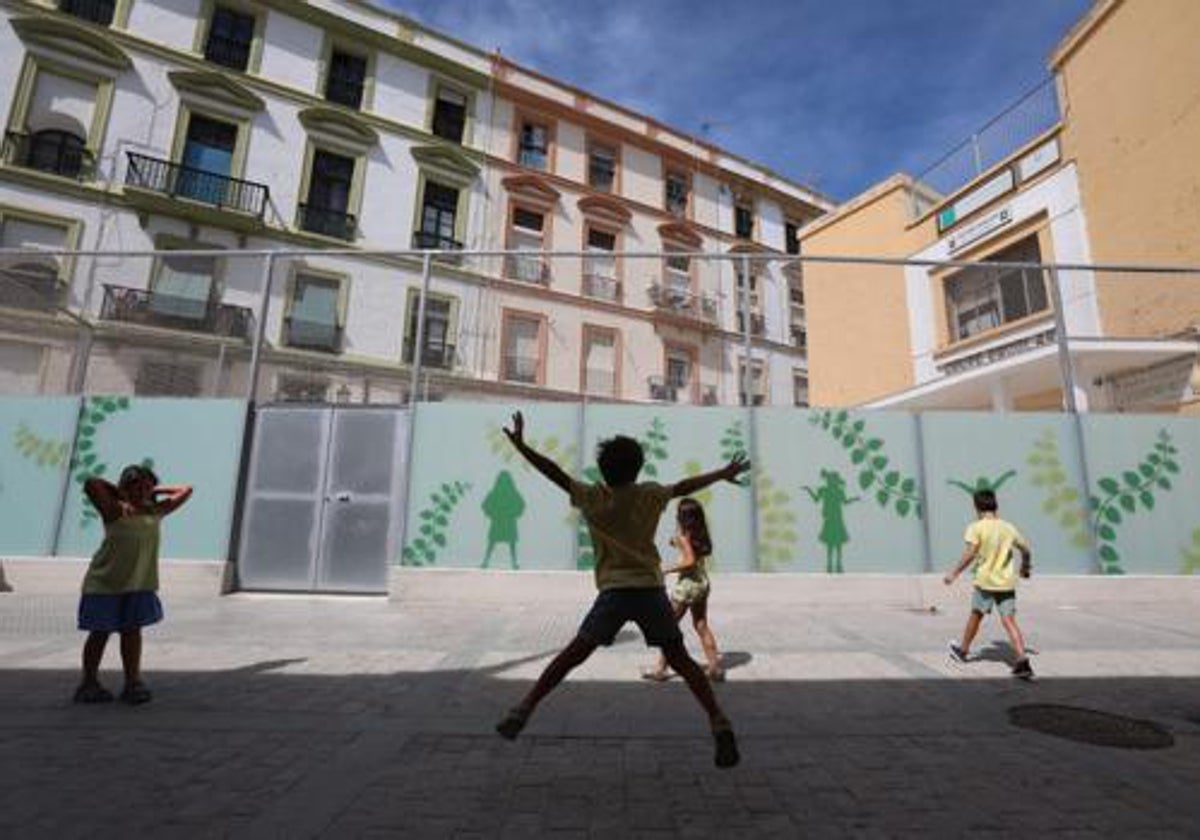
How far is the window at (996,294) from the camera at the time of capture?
13180 millimetres

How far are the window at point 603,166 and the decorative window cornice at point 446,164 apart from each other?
528 centimetres

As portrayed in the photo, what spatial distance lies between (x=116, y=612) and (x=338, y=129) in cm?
2194

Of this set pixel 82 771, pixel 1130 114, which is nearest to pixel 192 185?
pixel 82 771

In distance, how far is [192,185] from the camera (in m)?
19.5

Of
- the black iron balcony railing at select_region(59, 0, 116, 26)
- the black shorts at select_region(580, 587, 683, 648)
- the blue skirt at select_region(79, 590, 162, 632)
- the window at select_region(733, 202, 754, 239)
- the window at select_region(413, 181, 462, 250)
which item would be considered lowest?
the blue skirt at select_region(79, 590, 162, 632)

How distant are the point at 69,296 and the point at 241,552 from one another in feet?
23.8

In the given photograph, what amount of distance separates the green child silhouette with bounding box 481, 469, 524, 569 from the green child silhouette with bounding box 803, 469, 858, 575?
161 inches

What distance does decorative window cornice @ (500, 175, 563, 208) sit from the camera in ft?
81.0

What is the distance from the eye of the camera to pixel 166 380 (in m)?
10.4

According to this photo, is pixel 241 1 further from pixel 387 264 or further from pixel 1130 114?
pixel 1130 114

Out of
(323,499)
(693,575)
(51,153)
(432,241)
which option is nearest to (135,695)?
(693,575)

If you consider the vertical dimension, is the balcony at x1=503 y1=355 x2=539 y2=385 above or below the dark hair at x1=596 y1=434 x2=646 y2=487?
above

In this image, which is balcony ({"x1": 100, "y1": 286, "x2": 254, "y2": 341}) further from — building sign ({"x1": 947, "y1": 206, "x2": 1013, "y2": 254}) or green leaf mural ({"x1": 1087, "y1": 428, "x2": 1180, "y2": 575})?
building sign ({"x1": 947, "y1": 206, "x2": 1013, "y2": 254})

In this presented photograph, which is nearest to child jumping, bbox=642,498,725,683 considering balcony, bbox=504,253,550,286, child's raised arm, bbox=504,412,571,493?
child's raised arm, bbox=504,412,571,493
